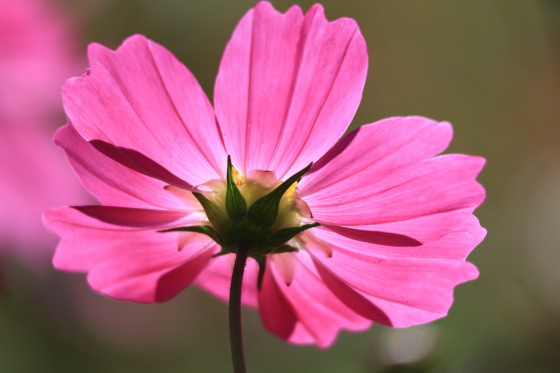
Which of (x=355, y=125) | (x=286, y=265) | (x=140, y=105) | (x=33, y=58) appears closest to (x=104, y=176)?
(x=140, y=105)

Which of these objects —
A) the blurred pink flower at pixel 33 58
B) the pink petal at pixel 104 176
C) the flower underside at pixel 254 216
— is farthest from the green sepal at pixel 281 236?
the blurred pink flower at pixel 33 58

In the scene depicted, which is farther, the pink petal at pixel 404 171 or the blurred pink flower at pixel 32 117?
the blurred pink flower at pixel 32 117

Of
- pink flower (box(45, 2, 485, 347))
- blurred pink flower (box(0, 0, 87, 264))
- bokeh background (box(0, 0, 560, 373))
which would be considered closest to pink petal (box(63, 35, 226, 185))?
pink flower (box(45, 2, 485, 347))

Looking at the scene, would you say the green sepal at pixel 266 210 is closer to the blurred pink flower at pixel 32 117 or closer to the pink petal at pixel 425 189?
the pink petal at pixel 425 189

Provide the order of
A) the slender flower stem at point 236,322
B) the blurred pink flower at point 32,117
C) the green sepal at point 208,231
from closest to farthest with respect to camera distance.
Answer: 1. the slender flower stem at point 236,322
2. the green sepal at point 208,231
3. the blurred pink flower at point 32,117

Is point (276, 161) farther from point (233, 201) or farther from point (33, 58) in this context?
point (33, 58)

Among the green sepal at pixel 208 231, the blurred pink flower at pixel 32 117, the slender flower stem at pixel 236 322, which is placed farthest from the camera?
the blurred pink flower at pixel 32 117

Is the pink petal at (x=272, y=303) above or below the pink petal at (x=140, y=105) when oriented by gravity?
below

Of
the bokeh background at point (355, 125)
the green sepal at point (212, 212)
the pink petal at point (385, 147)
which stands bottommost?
the bokeh background at point (355, 125)
